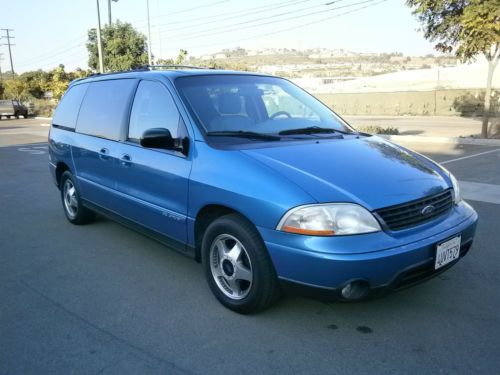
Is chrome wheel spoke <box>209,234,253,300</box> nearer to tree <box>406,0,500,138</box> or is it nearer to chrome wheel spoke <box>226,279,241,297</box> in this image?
chrome wheel spoke <box>226,279,241,297</box>

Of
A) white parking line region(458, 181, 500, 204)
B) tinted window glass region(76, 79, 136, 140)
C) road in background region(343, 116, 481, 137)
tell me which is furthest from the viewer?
road in background region(343, 116, 481, 137)

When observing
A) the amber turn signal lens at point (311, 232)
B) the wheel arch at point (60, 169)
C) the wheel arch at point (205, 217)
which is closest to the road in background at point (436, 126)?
the wheel arch at point (60, 169)

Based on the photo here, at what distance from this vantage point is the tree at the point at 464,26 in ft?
39.1

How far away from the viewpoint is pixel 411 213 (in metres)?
3.07

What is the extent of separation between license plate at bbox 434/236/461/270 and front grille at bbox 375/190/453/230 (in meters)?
0.19

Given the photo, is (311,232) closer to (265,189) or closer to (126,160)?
(265,189)

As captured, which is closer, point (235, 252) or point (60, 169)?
point (235, 252)

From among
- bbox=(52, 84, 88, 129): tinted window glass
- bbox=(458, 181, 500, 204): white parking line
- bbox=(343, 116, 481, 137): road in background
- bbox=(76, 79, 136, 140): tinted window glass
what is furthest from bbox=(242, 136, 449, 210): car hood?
bbox=(343, 116, 481, 137): road in background

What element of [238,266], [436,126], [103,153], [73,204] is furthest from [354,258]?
[436,126]

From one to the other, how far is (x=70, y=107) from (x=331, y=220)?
419cm

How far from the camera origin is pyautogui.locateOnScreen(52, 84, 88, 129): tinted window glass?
18.4 ft

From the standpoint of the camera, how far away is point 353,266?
2.78 metres

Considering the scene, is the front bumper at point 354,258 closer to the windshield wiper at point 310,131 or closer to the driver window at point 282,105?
the windshield wiper at point 310,131

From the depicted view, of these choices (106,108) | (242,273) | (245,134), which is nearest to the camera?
(242,273)
